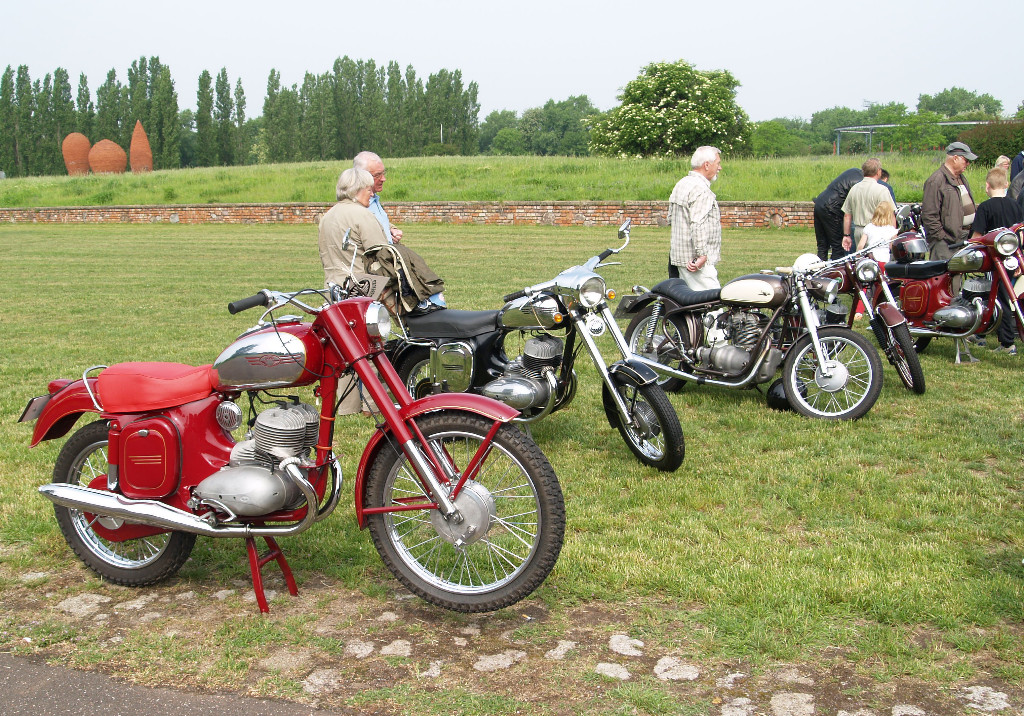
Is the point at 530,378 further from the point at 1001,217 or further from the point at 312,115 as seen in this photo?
the point at 312,115

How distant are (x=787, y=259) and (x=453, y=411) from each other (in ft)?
52.1

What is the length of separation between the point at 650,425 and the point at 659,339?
6.27 feet

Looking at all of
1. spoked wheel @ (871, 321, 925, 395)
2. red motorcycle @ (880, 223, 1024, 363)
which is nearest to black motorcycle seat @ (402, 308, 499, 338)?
spoked wheel @ (871, 321, 925, 395)

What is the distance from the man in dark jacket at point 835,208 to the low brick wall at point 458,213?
14.7 meters

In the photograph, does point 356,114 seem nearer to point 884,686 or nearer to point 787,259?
point 787,259

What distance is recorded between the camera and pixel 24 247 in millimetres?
24078

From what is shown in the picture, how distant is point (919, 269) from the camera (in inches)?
336

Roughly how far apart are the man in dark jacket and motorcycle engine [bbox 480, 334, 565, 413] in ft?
23.2

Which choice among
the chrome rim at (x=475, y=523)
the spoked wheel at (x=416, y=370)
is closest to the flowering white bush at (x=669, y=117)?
the spoked wheel at (x=416, y=370)

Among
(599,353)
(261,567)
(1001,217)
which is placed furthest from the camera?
(1001,217)

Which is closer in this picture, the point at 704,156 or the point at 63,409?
the point at 63,409

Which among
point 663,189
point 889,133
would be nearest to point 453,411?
point 663,189

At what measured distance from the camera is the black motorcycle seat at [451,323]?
6.02 metres

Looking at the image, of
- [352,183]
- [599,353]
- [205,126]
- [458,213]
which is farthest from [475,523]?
[205,126]
